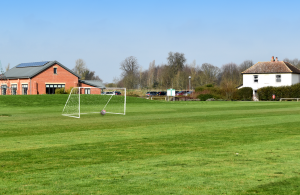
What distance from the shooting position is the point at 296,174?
9156 mm

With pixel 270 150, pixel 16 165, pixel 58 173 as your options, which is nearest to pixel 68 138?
pixel 16 165

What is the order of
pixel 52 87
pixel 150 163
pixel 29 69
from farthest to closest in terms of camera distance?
1. pixel 29 69
2. pixel 52 87
3. pixel 150 163

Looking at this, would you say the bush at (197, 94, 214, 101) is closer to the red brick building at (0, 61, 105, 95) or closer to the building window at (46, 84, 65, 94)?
the red brick building at (0, 61, 105, 95)

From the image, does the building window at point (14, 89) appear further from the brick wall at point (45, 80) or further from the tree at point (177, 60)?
the tree at point (177, 60)

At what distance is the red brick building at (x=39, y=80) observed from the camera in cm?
7319

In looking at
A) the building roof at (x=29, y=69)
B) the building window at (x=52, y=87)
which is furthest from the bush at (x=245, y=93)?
the building window at (x=52, y=87)

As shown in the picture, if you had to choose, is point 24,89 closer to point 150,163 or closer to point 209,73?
point 209,73

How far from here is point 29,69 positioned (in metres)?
78.4

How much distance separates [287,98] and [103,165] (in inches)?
2479

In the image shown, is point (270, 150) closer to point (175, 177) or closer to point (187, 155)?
point (187, 155)

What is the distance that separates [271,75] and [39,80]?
150 ft

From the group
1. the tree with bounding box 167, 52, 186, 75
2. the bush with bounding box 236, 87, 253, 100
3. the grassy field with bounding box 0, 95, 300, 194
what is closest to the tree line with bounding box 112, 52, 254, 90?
the tree with bounding box 167, 52, 186, 75

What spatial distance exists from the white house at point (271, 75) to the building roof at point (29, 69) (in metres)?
36.6

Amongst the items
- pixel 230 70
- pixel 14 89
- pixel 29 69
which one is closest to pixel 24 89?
pixel 14 89
